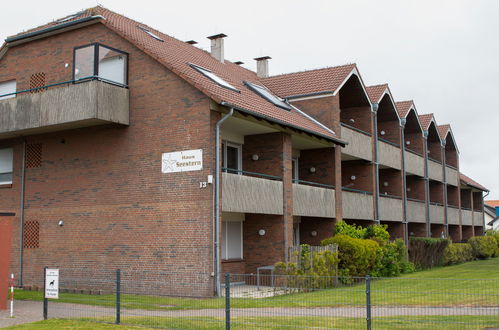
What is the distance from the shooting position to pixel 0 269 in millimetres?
16203

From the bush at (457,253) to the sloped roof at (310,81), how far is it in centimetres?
1322

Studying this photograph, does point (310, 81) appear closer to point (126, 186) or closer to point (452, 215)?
point (126, 186)

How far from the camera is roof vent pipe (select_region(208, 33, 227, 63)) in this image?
29.0 m

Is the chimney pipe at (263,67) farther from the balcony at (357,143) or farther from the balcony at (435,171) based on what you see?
the balcony at (435,171)

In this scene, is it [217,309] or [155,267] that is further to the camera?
[155,267]

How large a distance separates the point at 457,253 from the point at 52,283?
28364 mm

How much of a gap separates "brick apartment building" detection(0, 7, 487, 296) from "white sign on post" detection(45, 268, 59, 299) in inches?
145

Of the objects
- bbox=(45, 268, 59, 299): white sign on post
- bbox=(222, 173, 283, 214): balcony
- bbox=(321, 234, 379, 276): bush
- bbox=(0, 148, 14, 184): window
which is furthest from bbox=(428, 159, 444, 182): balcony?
bbox=(45, 268, 59, 299): white sign on post

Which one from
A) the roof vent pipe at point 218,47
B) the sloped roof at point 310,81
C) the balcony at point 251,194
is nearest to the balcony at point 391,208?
the sloped roof at point 310,81

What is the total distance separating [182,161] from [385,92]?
15.4 m

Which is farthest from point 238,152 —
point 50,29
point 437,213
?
point 437,213

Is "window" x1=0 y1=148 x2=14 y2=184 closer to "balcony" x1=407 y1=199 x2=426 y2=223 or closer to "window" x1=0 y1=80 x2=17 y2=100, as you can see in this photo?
"window" x1=0 y1=80 x2=17 y2=100

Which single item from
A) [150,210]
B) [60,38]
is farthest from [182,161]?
[60,38]

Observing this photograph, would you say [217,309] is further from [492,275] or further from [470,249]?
[470,249]
